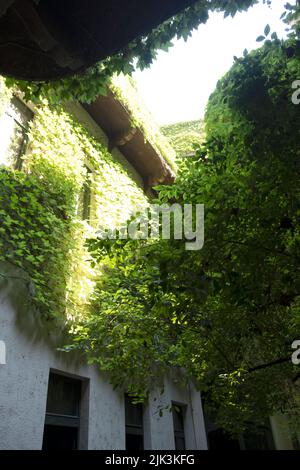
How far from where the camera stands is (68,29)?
7.28 feet

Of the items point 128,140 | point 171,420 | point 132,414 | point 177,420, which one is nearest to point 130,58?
point 132,414

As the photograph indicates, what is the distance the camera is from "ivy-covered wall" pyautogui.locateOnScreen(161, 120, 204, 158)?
15867 mm

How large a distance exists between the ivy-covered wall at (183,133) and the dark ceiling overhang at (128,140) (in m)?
3.54

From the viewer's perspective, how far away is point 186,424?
10.3 m

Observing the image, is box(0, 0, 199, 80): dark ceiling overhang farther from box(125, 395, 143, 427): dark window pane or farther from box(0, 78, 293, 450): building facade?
box(125, 395, 143, 427): dark window pane

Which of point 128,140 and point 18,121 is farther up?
point 128,140

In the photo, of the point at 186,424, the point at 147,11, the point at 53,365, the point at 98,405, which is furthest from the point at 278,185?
the point at 186,424

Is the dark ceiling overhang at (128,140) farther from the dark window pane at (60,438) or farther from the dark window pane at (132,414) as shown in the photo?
the dark window pane at (60,438)

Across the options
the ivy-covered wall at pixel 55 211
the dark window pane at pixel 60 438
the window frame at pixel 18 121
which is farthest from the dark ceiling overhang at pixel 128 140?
the dark window pane at pixel 60 438

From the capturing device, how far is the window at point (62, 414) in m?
5.78

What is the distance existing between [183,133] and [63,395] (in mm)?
13245

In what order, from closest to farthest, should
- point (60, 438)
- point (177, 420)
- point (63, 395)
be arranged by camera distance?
point (60, 438)
point (63, 395)
point (177, 420)

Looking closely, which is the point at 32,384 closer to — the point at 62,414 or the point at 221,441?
the point at 62,414

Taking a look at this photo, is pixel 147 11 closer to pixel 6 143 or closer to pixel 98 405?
pixel 6 143
